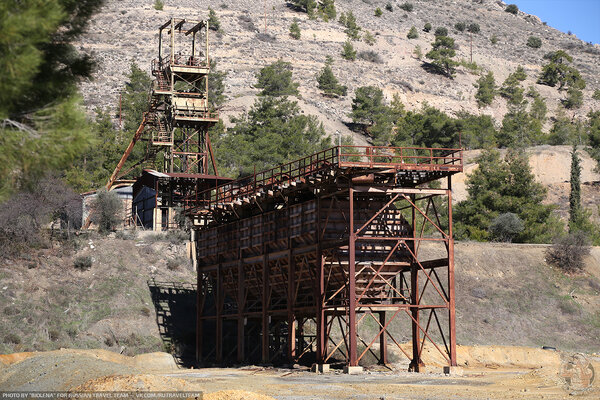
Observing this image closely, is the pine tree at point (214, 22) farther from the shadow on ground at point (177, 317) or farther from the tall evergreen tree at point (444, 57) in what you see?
the shadow on ground at point (177, 317)

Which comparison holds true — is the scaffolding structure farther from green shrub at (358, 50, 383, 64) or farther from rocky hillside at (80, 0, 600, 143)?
green shrub at (358, 50, 383, 64)

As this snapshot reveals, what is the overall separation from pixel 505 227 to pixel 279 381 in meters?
45.7

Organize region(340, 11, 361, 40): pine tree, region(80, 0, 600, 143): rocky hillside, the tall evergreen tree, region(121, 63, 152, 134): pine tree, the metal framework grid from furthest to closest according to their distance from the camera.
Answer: region(340, 11, 361, 40): pine tree < the tall evergreen tree < region(80, 0, 600, 143): rocky hillside < region(121, 63, 152, 134): pine tree < the metal framework grid

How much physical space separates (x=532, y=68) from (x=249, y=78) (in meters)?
71.5

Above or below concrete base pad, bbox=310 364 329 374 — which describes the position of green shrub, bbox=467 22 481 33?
above

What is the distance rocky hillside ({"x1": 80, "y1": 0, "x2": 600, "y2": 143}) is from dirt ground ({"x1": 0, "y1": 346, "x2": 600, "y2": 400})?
84994 mm

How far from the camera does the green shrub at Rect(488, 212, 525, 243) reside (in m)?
76.9

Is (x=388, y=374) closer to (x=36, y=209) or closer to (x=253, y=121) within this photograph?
(x=36, y=209)

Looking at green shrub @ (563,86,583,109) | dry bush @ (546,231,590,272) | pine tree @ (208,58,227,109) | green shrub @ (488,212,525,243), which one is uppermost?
green shrub @ (563,86,583,109)

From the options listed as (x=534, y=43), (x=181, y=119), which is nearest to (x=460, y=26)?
(x=534, y=43)

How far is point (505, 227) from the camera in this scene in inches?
3022

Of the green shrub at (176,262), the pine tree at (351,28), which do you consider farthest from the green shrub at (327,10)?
the green shrub at (176,262)

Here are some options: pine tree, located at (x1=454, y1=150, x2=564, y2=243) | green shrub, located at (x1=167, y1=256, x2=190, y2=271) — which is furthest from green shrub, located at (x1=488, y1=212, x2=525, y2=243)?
green shrub, located at (x1=167, y1=256, x2=190, y2=271)

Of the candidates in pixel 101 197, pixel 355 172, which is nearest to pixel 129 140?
pixel 101 197
